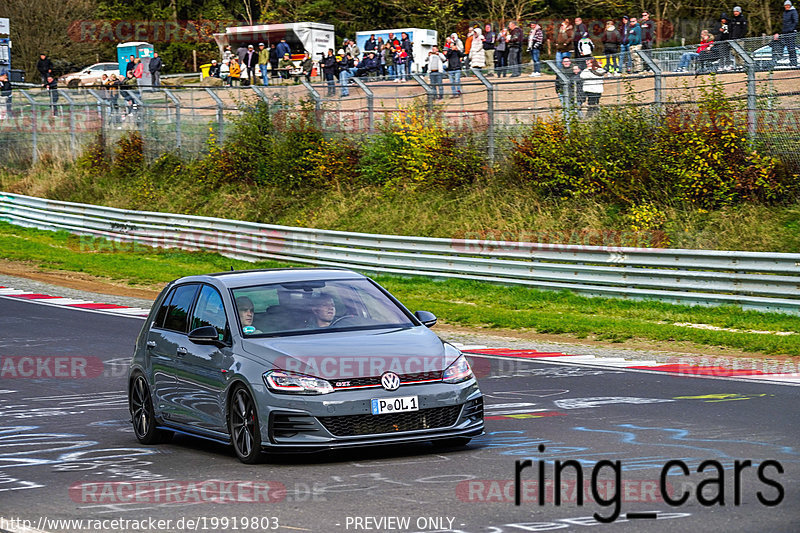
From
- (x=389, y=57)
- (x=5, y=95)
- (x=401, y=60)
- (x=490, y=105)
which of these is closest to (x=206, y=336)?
(x=490, y=105)

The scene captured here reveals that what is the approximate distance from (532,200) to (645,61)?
4262 millimetres

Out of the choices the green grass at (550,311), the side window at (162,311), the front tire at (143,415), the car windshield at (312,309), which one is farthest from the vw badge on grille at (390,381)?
the green grass at (550,311)

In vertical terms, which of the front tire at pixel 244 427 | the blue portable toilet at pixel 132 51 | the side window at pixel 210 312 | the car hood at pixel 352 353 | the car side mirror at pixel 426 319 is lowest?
the front tire at pixel 244 427

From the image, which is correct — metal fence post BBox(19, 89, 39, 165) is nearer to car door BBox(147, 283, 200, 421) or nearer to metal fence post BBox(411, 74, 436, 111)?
metal fence post BBox(411, 74, 436, 111)

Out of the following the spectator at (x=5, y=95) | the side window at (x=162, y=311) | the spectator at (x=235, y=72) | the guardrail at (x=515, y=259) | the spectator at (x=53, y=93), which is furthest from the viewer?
the spectator at (x=5, y=95)

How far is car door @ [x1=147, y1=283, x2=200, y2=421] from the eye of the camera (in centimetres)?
1030

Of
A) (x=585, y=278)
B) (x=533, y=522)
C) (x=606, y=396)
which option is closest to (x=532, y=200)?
(x=585, y=278)

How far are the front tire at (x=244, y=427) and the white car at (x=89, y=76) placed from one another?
59.3 meters

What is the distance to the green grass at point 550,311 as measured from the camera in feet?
57.8

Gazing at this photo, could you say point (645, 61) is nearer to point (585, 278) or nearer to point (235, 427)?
point (585, 278)

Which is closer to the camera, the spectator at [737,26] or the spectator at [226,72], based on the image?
the spectator at [737,26]

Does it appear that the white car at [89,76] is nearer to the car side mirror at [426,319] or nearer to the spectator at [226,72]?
the spectator at [226,72]

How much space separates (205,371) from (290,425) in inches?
49.3

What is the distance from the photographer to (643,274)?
20719 millimetres
